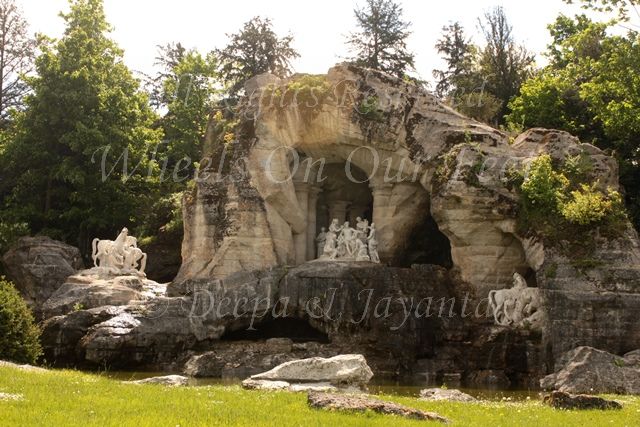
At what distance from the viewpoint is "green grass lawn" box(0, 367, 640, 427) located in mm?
9047

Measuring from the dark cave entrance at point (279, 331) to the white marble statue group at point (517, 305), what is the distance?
5.68 metres

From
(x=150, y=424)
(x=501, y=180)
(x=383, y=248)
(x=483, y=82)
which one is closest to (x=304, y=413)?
(x=150, y=424)

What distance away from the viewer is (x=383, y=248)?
27578mm

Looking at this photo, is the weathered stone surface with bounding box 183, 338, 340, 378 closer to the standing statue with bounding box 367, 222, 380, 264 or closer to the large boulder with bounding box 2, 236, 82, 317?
the standing statue with bounding box 367, 222, 380, 264

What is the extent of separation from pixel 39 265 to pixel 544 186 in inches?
718

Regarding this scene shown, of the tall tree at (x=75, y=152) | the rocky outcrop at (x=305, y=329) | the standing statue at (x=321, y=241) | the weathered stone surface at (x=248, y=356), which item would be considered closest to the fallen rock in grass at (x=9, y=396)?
the weathered stone surface at (x=248, y=356)

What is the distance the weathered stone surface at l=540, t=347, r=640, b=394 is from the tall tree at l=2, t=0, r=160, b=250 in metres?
21.8

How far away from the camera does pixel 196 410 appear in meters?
10.0

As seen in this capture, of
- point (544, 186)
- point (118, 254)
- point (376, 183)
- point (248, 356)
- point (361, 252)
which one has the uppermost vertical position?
point (376, 183)

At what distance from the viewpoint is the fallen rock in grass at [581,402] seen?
11.8 meters

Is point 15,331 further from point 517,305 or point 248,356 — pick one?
point 517,305

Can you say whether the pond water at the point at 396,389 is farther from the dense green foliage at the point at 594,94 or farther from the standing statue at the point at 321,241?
the dense green foliage at the point at 594,94

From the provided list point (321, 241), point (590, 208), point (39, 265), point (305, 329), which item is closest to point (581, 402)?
point (590, 208)

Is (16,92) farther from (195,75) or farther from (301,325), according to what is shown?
(301,325)
